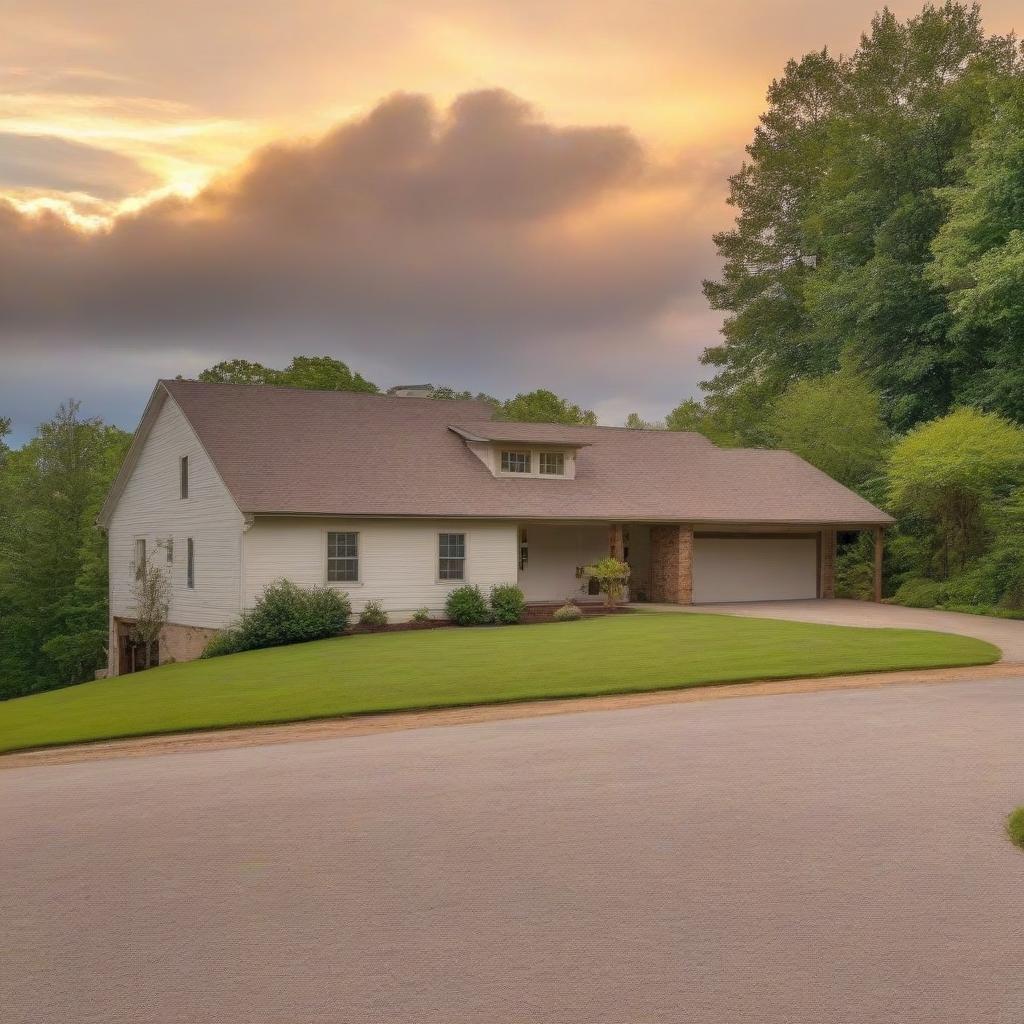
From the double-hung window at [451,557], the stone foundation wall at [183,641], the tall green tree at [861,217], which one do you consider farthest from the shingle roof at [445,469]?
the tall green tree at [861,217]

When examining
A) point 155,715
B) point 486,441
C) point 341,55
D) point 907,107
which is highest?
point 907,107

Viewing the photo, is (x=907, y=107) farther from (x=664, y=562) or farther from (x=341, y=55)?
(x=341, y=55)

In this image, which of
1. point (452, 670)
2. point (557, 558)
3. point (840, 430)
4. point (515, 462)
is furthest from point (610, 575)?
point (840, 430)

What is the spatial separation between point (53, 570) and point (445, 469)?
89.5ft

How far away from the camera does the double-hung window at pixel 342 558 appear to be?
94.7 feet

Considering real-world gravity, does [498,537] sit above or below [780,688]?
above

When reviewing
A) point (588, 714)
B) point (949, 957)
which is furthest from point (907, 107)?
point (949, 957)

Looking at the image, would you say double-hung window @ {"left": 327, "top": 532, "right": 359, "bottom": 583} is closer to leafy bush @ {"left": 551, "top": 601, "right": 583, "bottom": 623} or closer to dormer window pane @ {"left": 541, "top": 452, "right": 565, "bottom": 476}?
leafy bush @ {"left": 551, "top": 601, "right": 583, "bottom": 623}

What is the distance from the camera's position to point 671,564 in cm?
3475

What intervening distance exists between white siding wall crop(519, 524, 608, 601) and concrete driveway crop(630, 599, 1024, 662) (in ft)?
7.12

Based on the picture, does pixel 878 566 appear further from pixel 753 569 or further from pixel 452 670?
pixel 452 670

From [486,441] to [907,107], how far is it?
28.1 m

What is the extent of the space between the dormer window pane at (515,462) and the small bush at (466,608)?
513 centimetres

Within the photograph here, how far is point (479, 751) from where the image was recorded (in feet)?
39.0
